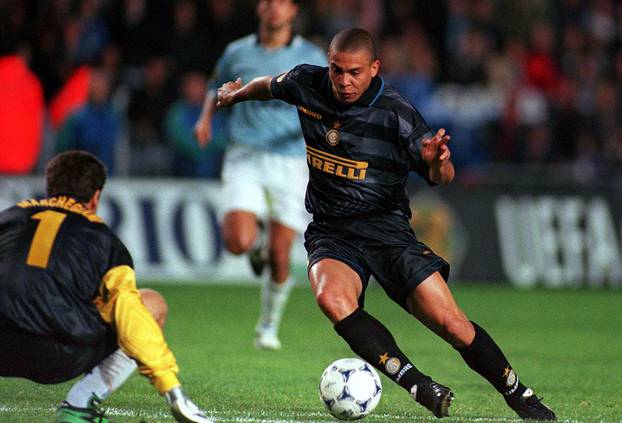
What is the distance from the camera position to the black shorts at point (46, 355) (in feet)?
17.0

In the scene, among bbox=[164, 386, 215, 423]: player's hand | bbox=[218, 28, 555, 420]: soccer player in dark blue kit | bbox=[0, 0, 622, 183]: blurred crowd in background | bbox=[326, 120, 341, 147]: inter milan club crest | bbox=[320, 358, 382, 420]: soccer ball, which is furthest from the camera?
bbox=[0, 0, 622, 183]: blurred crowd in background

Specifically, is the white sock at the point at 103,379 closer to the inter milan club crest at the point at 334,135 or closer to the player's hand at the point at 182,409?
the player's hand at the point at 182,409

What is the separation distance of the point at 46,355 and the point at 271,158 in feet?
14.8

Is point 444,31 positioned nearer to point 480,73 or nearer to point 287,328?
point 480,73

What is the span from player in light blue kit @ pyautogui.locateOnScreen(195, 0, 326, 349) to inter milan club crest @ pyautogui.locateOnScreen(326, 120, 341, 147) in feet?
10.4

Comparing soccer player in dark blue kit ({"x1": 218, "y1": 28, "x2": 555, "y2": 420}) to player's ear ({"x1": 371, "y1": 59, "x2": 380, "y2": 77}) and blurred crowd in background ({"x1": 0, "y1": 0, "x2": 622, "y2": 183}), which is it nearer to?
player's ear ({"x1": 371, "y1": 59, "x2": 380, "y2": 77})

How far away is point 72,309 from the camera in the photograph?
5.11m

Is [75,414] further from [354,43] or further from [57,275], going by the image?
[354,43]

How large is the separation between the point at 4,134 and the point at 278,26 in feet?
21.0

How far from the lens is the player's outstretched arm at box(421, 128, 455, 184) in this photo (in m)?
5.77

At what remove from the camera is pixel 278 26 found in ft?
31.0

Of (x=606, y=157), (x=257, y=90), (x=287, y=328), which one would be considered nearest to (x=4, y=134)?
(x=287, y=328)

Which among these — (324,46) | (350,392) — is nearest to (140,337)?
(350,392)

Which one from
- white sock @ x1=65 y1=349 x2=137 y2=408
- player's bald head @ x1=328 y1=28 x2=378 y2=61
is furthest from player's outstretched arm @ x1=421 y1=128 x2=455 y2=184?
white sock @ x1=65 y1=349 x2=137 y2=408
